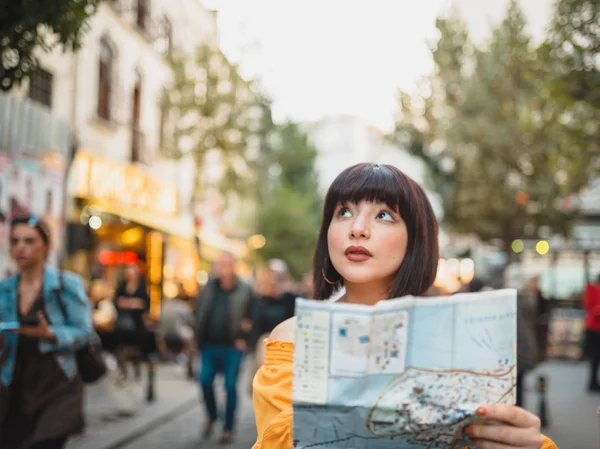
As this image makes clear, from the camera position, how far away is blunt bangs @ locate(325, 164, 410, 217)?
2.30m

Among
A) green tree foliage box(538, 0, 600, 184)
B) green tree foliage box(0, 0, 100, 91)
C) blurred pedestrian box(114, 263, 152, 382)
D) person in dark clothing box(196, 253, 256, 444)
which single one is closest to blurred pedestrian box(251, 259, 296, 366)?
person in dark clothing box(196, 253, 256, 444)

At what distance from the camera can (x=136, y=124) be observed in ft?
72.6

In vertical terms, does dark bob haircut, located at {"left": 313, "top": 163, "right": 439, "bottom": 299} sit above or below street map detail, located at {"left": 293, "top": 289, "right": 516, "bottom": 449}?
above

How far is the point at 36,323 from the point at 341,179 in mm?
2743

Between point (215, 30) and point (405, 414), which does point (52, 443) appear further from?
point (215, 30)

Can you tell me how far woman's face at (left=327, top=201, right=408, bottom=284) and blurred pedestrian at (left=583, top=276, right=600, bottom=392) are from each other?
519 inches

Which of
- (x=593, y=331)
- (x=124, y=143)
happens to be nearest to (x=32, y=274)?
(x=593, y=331)

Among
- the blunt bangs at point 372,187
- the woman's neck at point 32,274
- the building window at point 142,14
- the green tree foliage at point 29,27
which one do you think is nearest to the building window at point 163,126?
the building window at point 142,14

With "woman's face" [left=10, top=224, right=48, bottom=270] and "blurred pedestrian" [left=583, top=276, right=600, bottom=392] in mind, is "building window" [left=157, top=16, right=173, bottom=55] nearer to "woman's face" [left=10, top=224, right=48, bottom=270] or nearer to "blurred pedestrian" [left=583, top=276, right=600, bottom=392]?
"blurred pedestrian" [left=583, top=276, right=600, bottom=392]

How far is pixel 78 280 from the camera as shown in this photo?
15.8 feet

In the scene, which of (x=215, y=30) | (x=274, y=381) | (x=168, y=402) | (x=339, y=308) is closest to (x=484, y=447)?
(x=339, y=308)

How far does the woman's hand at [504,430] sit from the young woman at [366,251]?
34 centimetres

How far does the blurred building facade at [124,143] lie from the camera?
1666cm

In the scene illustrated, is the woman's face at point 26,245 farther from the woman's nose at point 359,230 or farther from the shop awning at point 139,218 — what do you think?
the shop awning at point 139,218
